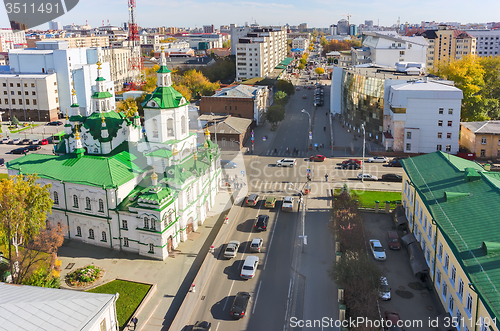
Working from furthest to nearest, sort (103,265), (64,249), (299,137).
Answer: (299,137) → (64,249) → (103,265)

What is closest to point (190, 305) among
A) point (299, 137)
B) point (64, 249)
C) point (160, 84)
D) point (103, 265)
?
point (103, 265)

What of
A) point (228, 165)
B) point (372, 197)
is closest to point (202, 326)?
point (372, 197)

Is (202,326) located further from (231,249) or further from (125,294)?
(231,249)

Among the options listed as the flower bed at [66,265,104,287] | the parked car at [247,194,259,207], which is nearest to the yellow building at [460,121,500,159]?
the parked car at [247,194,259,207]

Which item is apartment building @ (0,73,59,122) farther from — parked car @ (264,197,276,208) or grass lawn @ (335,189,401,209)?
grass lawn @ (335,189,401,209)

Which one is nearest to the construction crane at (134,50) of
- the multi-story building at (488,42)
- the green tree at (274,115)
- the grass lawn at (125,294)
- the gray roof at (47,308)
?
the green tree at (274,115)

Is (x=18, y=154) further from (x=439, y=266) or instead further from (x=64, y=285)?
(x=439, y=266)

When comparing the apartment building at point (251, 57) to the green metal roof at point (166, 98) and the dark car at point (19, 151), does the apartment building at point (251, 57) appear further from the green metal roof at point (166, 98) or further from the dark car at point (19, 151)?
the green metal roof at point (166, 98)
